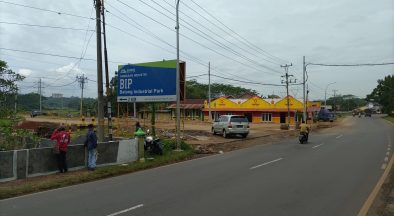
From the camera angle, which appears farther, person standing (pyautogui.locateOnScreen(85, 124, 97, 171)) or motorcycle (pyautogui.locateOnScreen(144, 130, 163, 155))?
motorcycle (pyautogui.locateOnScreen(144, 130, 163, 155))

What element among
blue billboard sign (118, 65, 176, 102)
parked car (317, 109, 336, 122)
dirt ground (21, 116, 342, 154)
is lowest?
dirt ground (21, 116, 342, 154)

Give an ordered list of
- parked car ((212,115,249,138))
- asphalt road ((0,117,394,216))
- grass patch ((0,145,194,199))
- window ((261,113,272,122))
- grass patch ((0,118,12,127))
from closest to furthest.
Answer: asphalt road ((0,117,394,216))
grass patch ((0,145,194,199))
grass patch ((0,118,12,127))
parked car ((212,115,249,138))
window ((261,113,272,122))

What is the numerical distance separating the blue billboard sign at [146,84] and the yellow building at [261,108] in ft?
165

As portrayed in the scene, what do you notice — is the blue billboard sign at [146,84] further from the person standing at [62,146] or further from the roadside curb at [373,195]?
the roadside curb at [373,195]

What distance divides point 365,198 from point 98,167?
33.5 ft

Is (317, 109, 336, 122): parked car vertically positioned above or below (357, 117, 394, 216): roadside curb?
above

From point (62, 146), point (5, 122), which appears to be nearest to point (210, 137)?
point (5, 122)

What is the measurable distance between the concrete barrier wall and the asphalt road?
2.41 meters

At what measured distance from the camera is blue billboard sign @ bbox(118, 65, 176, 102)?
83.2 ft

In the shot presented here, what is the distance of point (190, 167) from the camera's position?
17.2 meters

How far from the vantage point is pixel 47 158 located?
50.7 ft

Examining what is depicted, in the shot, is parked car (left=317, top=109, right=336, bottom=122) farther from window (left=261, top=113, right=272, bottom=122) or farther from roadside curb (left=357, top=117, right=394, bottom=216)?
roadside curb (left=357, top=117, right=394, bottom=216)

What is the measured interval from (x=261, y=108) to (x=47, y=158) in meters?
65.1

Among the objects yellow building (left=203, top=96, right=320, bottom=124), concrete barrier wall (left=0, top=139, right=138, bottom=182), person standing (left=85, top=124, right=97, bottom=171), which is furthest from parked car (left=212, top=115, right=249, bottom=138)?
yellow building (left=203, top=96, right=320, bottom=124)
